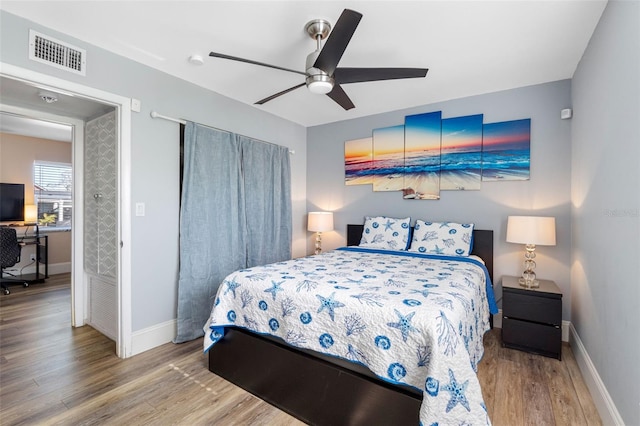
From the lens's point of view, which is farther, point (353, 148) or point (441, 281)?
point (353, 148)

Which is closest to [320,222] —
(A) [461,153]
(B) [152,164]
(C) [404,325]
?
(A) [461,153]

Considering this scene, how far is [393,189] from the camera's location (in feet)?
12.4

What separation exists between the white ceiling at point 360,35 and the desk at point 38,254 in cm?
385

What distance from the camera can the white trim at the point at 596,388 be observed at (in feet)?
5.16

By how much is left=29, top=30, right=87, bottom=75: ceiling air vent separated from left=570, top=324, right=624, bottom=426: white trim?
13.0ft

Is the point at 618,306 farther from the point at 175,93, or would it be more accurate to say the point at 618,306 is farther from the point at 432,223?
the point at 175,93

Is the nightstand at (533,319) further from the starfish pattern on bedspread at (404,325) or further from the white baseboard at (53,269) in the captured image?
the white baseboard at (53,269)

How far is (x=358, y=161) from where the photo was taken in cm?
405

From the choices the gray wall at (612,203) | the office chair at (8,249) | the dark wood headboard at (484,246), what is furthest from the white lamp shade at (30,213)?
the gray wall at (612,203)

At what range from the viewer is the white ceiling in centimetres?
186

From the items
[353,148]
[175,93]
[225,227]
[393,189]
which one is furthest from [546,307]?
[175,93]

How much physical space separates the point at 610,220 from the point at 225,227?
3031mm

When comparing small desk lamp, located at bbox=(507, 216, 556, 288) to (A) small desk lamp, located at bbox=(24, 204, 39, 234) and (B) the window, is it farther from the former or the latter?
(B) the window

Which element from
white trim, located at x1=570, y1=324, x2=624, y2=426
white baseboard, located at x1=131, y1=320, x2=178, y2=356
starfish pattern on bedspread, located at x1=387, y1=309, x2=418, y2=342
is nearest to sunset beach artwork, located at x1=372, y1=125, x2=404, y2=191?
white trim, located at x1=570, y1=324, x2=624, y2=426
